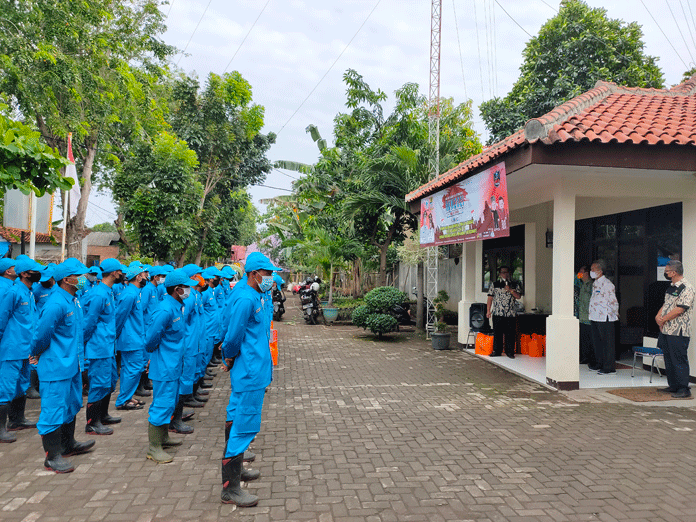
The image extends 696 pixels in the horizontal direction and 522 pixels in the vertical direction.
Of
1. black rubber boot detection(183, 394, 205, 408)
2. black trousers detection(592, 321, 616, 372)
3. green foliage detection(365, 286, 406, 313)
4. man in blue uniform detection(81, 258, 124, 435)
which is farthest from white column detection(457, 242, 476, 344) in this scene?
man in blue uniform detection(81, 258, 124, 435)

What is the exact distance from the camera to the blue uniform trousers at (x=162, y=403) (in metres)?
4.45

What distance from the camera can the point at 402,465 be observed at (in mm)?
4422

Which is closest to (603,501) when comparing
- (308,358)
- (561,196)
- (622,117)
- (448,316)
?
(561,196)

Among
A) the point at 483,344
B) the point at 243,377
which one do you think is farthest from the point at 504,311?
the point at 243,377

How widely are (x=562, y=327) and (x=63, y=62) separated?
1231 centimetres

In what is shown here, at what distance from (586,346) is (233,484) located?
774cm

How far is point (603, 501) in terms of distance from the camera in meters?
3.76

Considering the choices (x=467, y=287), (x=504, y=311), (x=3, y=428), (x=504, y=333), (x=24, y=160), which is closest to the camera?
(x=24, y=160)

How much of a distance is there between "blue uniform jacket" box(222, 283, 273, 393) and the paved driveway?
3.05 feet

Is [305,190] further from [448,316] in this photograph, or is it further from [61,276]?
[61,276]

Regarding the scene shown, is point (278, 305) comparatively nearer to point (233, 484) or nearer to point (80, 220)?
point (80, 220)

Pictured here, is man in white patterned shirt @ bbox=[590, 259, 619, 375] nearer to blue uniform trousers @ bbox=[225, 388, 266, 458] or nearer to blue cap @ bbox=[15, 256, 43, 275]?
blue uniform trousers @ bbox=[225, 388, 266, 458]

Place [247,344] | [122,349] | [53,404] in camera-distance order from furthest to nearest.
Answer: [122,349], [53,404], [247,344]

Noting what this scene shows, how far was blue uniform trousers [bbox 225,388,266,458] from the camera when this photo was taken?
3678 mm
